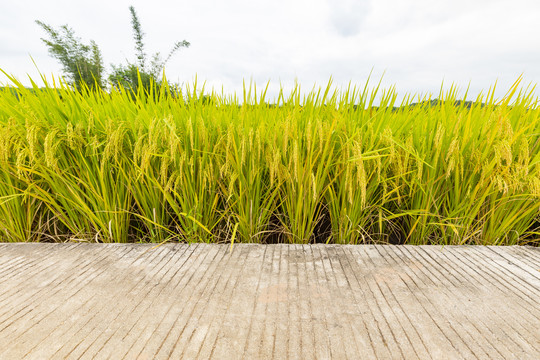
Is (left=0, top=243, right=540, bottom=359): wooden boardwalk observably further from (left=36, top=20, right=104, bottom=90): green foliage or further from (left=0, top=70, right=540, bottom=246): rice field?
(left=36, top=20, right=104, bottom=90): green foliage

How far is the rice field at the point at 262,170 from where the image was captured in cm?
146

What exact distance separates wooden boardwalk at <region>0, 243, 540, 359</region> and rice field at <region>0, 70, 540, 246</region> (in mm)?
204

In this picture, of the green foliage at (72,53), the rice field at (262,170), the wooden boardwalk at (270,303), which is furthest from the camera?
Result: the green foliage at (72,53)

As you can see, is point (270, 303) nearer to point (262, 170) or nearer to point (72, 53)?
point (262, 170)

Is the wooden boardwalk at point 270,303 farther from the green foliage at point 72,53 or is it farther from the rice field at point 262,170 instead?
the green foliage at point 72,53

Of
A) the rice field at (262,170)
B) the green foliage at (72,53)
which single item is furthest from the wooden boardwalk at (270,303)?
the green foliage at (72,53)

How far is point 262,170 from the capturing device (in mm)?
1551

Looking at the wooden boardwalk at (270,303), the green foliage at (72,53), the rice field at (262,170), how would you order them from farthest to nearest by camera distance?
the green foliage at (72,53) < the rice field at (262,170) < the wooden boardwalk at (270,303)

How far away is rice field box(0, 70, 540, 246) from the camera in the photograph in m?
1.46

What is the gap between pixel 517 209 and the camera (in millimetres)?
1601

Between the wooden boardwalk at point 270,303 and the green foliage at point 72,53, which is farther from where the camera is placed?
the green foliage at point 72,53

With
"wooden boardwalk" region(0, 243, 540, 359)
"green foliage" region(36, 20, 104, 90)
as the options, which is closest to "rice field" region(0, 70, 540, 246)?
"wooden boardwalk" region(0, 243, 540, 359)

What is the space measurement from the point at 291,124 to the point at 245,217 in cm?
55

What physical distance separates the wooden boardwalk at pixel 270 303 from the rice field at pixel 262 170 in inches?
8.0
